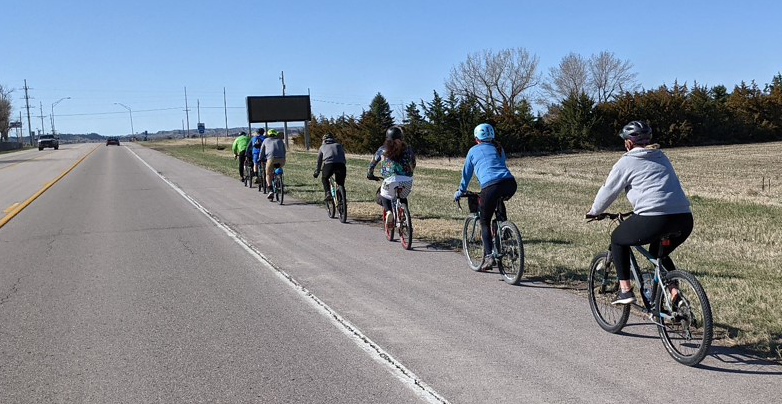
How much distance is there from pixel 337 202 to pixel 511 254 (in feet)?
21.8

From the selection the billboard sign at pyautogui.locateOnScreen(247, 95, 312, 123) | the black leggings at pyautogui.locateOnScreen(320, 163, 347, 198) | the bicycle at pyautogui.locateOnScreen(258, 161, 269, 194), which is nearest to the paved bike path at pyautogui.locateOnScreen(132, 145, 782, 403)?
the black leggings at pyautogui.locateOnScreen(320, 163, 347, 198)

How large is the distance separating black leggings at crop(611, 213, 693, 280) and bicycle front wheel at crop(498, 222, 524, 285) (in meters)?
2.01

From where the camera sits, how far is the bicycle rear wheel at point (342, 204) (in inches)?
546

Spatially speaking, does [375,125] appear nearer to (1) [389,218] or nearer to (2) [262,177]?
(2) [262,177]

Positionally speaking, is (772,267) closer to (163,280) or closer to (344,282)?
(344,282)

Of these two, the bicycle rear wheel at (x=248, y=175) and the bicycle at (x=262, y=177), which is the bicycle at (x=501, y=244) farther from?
the bicycle rear wheel at (x=248, y=175)

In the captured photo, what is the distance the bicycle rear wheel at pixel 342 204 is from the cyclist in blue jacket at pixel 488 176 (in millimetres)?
5558

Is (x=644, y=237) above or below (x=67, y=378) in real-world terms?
above

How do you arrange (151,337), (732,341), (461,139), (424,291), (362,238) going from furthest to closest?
(461,139) → (362,238) → (424,291) → (151,337) → (732,341)

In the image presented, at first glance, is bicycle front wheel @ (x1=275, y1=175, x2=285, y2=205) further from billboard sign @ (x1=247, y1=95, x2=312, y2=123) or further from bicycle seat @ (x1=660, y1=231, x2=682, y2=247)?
billboard sign @ (x1=247, y1=95, x2=312, y2=123)

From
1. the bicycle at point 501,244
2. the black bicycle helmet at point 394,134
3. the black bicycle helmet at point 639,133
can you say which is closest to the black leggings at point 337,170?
the black bicycle helmet at point 394,134

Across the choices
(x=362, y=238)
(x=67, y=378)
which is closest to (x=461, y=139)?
(x=362, y=238)

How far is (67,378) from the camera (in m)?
5.35

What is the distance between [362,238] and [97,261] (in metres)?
3.87
